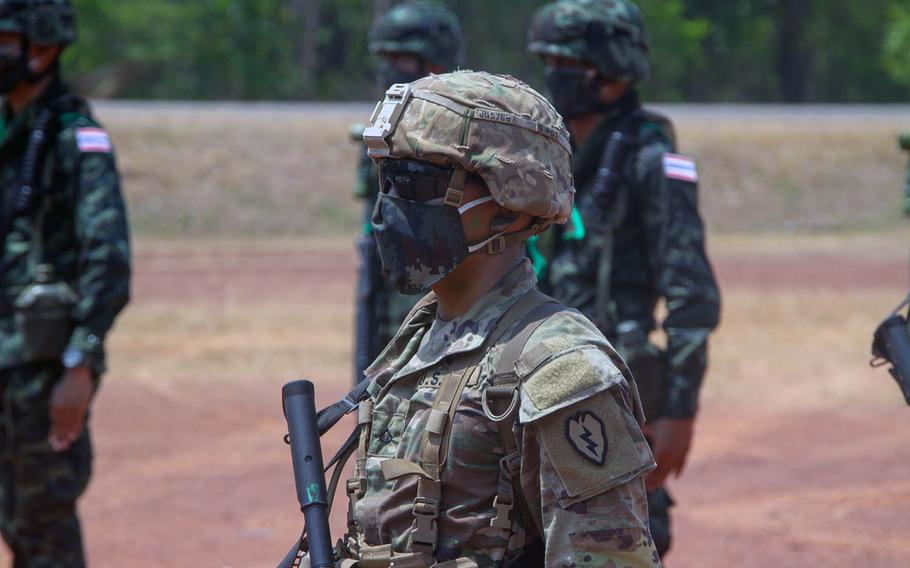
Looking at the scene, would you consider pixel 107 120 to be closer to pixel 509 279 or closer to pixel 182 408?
pixel 182 408

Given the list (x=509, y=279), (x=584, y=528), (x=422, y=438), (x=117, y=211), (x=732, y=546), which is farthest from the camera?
(x=732, y=546)

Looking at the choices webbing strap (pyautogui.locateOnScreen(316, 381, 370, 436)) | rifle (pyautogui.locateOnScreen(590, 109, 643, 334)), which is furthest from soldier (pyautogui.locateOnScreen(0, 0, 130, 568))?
webbing strap (pyautogui.locateOnScreen(316, 381, 370, 436))

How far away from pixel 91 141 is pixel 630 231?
2.03 m

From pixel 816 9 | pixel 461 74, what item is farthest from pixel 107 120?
pixel 816 9

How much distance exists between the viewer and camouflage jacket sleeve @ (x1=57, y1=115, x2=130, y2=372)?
5.02 meters

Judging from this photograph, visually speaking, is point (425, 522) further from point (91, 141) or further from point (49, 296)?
point (91, 141)

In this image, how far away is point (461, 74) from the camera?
9.05ft

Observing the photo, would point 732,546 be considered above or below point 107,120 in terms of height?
above

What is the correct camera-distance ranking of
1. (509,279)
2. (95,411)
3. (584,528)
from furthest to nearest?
(95,411)
(509,279)
(584,528)

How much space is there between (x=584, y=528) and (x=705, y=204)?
22.9 metres

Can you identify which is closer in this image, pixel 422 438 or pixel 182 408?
pixel 422 438

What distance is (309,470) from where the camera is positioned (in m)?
2.71

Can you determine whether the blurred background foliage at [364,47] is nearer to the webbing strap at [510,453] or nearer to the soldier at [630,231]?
the soldier at [630,231]

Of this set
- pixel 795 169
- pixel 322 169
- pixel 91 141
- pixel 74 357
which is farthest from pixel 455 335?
pixel 795 169
